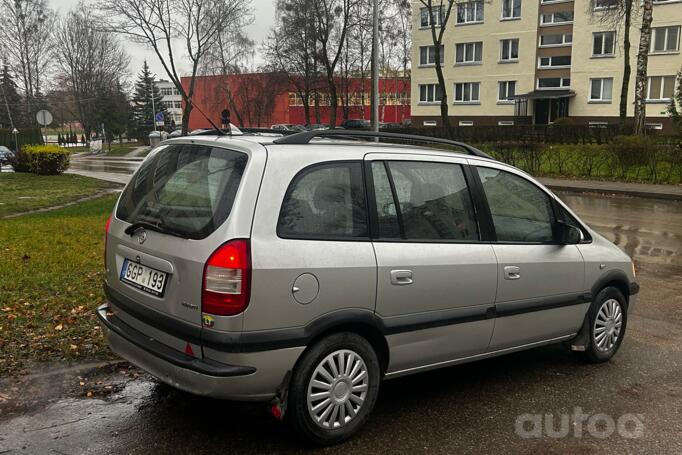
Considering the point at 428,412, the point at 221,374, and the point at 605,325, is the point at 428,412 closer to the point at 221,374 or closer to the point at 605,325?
the point at 221,374

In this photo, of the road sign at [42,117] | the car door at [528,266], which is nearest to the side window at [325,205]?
the car door at [528,266]

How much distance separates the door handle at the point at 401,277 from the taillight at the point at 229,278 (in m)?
0.90

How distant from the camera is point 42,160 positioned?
2403 centimetres

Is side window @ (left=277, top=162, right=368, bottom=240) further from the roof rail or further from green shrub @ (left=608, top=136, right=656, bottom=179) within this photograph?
green shrub @ (left=608, top=136, right=656, bottom=179)

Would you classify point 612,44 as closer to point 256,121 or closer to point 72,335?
point 256,121

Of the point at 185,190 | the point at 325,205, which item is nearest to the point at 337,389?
the point at 325,205

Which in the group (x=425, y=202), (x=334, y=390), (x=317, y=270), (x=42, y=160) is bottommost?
(x=42, y=160)

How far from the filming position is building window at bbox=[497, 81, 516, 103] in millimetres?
52656

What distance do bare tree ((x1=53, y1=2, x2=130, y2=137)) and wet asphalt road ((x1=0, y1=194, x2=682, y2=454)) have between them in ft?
192

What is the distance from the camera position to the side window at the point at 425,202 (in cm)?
379

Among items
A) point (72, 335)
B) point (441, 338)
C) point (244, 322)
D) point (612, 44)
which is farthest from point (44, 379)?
point (612, 44)

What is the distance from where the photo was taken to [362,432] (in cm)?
375

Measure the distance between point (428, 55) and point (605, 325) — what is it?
54.6m

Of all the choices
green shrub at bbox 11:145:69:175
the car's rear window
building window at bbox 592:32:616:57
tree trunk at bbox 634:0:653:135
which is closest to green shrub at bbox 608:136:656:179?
tree trunk at bbox 634:0:653:135
